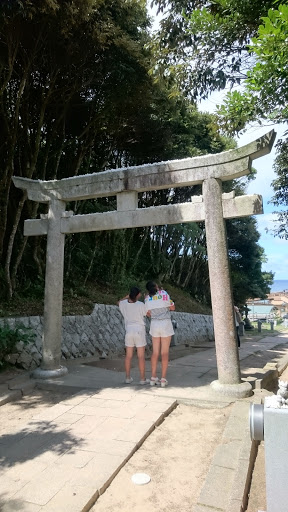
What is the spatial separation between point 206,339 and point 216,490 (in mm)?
15238

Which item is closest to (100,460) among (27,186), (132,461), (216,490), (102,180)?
(132,461)

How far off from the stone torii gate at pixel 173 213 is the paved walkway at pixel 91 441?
0.54 metres

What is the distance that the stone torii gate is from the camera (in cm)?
483

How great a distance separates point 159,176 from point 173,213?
644 mm

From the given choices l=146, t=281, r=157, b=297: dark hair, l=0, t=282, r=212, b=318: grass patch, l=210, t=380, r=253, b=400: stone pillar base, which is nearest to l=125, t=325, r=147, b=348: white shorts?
l=146, t=281, r=157, b=297: dark hair

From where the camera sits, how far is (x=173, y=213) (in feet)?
17.6

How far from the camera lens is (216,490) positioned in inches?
100

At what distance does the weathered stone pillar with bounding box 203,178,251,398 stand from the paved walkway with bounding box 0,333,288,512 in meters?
0.25

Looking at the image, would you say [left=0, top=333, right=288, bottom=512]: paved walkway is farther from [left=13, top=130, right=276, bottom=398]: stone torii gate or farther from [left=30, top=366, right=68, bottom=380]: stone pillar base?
[left=13, top=130, right=276, bottom=398]: stone torii gate

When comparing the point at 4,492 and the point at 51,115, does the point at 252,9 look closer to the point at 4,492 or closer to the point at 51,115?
the point at 4,492

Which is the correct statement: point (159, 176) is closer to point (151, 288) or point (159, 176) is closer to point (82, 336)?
point (151, 288)

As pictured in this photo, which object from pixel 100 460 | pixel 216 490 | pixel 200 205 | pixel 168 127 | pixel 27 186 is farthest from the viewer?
pixel 168 127

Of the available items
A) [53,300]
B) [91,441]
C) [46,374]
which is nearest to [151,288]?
[53,300]

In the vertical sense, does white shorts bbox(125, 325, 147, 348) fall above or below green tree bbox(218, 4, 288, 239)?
below
